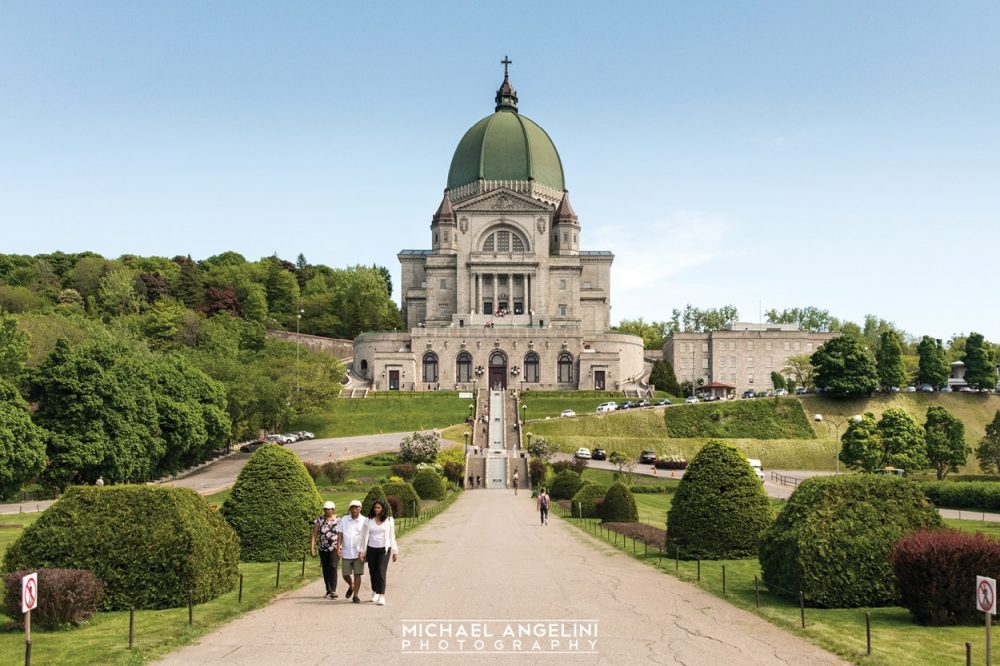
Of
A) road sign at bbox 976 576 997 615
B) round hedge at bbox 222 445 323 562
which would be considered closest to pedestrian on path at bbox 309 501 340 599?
round hedge at bbox 222 445 323 562

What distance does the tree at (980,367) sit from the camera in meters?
93.0

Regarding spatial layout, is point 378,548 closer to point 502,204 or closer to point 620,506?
point 620,506

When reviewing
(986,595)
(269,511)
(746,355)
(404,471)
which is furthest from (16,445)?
(746,355)

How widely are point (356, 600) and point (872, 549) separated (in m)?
9.48

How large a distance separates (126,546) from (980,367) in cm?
9303

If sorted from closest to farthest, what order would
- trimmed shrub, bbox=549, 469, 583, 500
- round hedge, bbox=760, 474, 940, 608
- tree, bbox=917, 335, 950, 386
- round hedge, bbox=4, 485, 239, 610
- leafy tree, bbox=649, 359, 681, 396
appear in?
round hedge, bbox=4, 485, 239, 610
round hedge, bbox=760, 474, 940, 608
trimmed shrub, bbox=549, 469, 583, 500
tree, bbox=917, 335, 950, 386
leafy tree, bbox=649, 359, 681, 396

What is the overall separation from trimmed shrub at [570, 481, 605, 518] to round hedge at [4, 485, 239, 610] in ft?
79.3

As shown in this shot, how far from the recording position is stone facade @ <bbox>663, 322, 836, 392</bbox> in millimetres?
113500

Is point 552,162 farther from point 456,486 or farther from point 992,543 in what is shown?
point 992,543

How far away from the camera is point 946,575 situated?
16.0 meters

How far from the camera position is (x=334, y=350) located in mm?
123750

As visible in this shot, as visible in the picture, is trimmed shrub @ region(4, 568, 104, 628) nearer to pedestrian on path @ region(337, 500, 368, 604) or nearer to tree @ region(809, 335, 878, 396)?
pedestrian on path @ region(337, 500, 368, 604)

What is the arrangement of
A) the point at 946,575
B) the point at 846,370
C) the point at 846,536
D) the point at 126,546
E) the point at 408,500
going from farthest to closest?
the point at 846,370, the point at 408,500, the point at 846,536, the point at 126,546, the point at 946,575

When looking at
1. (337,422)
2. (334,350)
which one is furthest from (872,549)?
(334,350)
